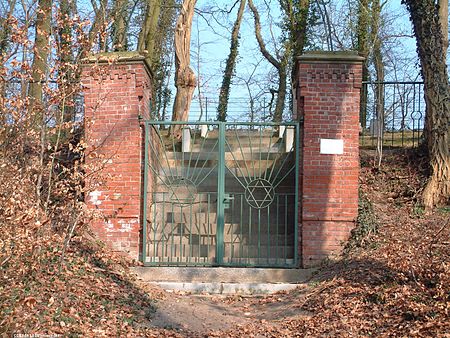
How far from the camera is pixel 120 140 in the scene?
9570 mm

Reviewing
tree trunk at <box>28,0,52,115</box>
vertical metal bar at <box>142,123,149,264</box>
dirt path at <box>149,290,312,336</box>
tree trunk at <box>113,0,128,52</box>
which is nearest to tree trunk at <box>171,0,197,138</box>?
tree trunk at <box>28,0,52,115</box>

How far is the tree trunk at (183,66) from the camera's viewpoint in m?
13.6

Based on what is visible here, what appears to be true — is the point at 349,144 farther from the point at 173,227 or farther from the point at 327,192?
the point at 173,227

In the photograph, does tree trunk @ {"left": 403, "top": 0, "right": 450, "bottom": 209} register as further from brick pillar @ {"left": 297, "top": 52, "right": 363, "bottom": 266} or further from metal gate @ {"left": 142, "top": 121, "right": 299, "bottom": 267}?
metal gate @ {"left": 142, "top": 121, "right": 299, "bottom": 267}

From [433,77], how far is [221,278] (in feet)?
17.1

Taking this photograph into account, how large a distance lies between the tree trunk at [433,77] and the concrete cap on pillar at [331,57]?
6.27 feet

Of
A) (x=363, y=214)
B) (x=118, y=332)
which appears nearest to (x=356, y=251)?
(x=363, y=214)

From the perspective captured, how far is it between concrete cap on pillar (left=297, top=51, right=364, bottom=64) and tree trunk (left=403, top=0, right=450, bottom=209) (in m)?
1.91

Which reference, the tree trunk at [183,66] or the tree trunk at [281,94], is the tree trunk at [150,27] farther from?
the tree trunk at [281,94]

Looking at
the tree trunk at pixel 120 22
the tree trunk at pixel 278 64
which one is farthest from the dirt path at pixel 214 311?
the tree trunk at pixel 278 64

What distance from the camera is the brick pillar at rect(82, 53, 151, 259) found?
938 centimetres

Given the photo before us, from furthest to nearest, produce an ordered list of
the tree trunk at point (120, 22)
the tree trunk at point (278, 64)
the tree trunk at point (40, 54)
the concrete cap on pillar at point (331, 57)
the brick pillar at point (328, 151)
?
the tree trunk at point (278, 64)
the tree trunk at point (120, 22)
the concrete cap on pillar at point (331, 57)
the brick pillar at point (328, 151)
the tree trunk at point (40, 54)

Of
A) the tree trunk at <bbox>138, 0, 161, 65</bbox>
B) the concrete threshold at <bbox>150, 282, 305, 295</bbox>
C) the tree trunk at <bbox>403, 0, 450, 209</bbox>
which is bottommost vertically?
the concrete threshold at <bbox>150, 282, 305, 295</bbox>

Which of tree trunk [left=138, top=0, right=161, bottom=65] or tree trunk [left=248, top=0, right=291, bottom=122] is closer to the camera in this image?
tree trunk [left=138, top=0, right=161, bottom=65]
